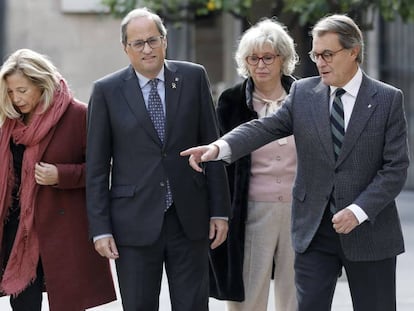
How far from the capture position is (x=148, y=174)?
5.69 metres

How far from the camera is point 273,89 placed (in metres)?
6.39

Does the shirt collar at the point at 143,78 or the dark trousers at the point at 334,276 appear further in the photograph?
the shirt collar at the point at 143,78

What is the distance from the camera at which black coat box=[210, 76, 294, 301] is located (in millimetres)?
6285

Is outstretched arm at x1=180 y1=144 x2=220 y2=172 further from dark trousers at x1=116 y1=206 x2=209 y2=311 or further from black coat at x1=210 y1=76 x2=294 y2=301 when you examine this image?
black coat at x1=210 y1=76 x2=294 y2=301

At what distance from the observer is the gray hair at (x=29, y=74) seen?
5957 millimetres

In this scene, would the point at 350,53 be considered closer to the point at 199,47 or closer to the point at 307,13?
the point at 307,13

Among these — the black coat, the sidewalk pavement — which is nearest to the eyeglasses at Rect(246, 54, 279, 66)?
the black coat

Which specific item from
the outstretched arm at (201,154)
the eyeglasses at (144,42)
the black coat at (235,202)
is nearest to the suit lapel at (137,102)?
the eyeglasses at (144,42)

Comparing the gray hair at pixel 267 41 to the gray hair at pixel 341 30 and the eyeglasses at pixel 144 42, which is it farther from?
the gray hair at pixel 341 30

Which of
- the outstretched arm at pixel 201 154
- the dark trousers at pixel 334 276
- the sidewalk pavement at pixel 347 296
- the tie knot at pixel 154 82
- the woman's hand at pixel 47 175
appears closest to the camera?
the outstretched arm at pixel 201 154

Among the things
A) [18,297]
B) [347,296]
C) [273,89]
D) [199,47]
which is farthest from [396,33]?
[18,297]

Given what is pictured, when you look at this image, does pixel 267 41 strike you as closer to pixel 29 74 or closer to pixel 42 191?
pixel 29 74

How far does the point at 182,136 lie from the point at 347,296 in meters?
3.12

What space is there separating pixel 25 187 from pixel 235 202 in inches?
44.2
